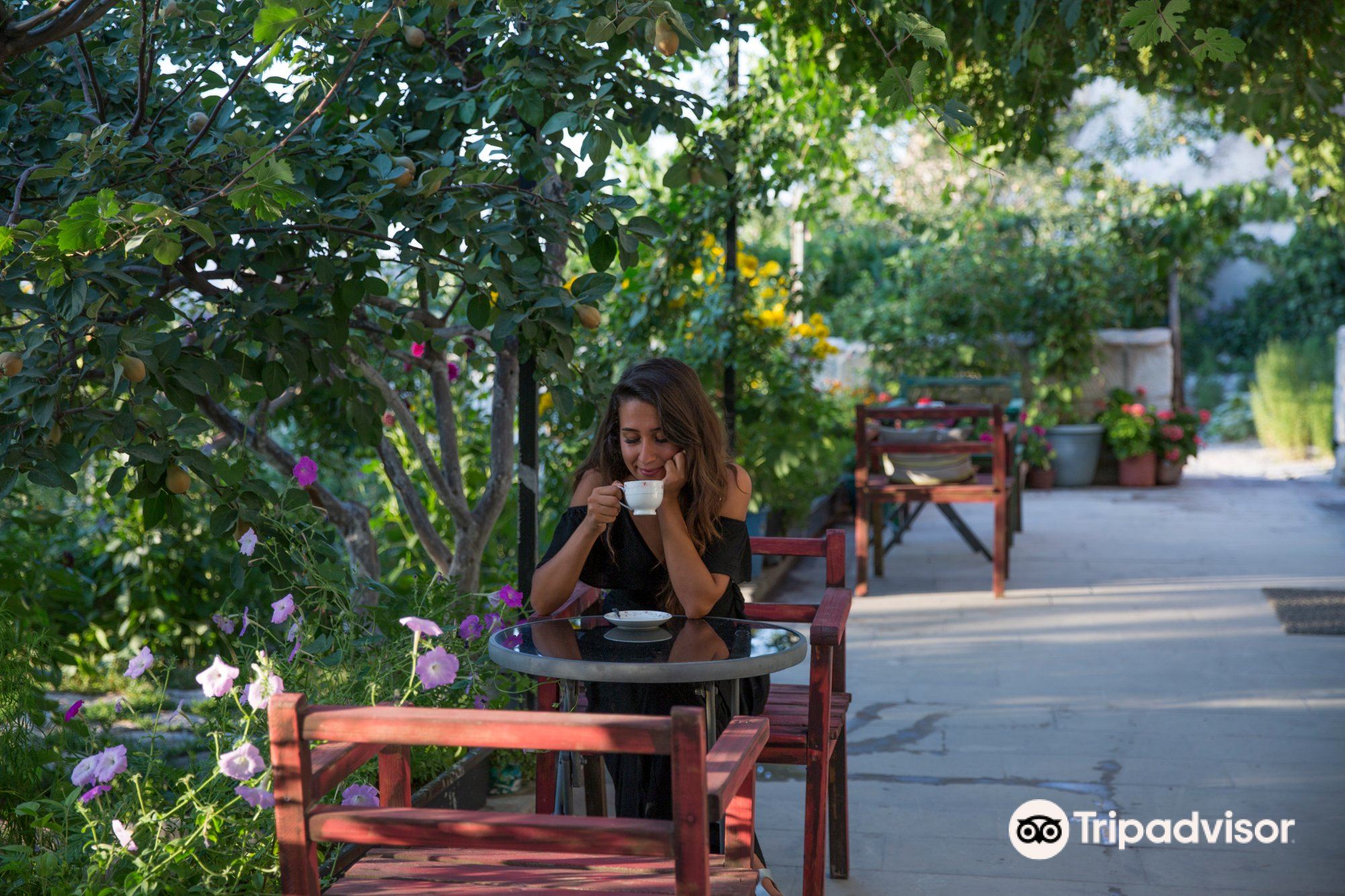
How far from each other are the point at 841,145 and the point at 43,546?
3939 millimetres

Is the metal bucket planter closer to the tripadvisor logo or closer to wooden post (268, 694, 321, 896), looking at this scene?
the tripadvisor logo

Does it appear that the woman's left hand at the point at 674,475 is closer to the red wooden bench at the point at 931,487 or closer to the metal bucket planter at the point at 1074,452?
the red wooden bench at the point at 931,487

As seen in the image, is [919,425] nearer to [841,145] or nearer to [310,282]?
[841,145]

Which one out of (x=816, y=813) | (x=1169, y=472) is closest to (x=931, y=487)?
(x=816, y=813)

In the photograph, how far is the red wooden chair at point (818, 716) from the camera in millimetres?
2309

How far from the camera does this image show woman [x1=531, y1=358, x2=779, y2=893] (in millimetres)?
2352

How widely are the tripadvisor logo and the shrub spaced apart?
1164 centimetres

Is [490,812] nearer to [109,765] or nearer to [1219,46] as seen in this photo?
[109,765]

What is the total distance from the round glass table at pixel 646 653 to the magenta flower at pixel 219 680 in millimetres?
479

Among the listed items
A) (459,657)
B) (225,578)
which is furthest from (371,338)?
(225,578)

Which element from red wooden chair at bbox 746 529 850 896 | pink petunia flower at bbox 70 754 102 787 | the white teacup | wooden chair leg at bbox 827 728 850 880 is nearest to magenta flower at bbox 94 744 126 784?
A: pink petunia flower at bbox 70 754 102 787

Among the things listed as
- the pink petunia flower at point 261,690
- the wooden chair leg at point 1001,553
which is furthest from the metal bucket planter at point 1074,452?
the pink petunia flower at point 261,690

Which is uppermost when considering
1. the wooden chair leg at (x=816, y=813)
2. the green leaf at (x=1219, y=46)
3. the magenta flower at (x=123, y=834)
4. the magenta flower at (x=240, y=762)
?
the green leaf at (x=1219, y=46)

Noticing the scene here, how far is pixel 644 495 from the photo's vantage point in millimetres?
2189
